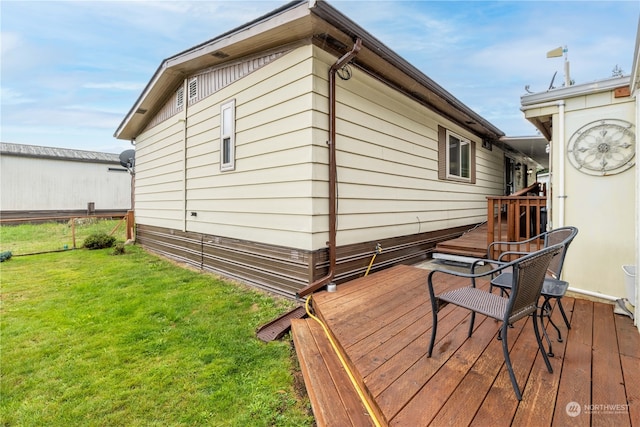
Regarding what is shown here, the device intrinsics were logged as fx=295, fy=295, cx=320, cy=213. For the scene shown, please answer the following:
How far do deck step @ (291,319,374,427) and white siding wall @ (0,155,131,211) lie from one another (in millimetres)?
18424

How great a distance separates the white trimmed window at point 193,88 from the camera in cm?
583

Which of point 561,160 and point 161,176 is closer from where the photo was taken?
point 561,160

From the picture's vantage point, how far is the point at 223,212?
5.07m

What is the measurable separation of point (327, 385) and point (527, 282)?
1.38 m

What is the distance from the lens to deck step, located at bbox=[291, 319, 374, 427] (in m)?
1.62

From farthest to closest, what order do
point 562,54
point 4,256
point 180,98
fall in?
point 4,256 < point 180,98 < point 562,54

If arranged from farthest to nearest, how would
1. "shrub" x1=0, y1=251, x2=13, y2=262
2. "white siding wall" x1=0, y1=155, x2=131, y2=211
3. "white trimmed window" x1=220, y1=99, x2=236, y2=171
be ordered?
"white siding wall" x1=0, y1=155, x2=131, y2=211, "shrub" x1=0, y1=251, x2=13, y2=262, "white trimmed window" x1=220, y1=99, x2=236, y2=171

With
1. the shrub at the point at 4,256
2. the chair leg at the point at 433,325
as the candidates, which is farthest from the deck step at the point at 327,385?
the shrub at the point at 4,256

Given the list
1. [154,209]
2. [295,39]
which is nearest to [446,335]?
[295,39]

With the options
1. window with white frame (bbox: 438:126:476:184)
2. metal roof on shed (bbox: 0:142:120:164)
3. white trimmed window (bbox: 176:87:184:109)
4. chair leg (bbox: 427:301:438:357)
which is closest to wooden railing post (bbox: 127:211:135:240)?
white trimmed window (bbox: 176:87:184:109)

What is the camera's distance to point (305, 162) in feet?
11.8

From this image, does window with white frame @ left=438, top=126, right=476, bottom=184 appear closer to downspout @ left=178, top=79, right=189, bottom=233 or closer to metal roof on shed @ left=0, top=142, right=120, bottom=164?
downspout @ left=178, top=79, right=189, bottom=233

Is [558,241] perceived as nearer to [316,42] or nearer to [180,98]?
[316,42]

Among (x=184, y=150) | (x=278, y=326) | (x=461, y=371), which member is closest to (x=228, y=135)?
(x=184, y=150)
